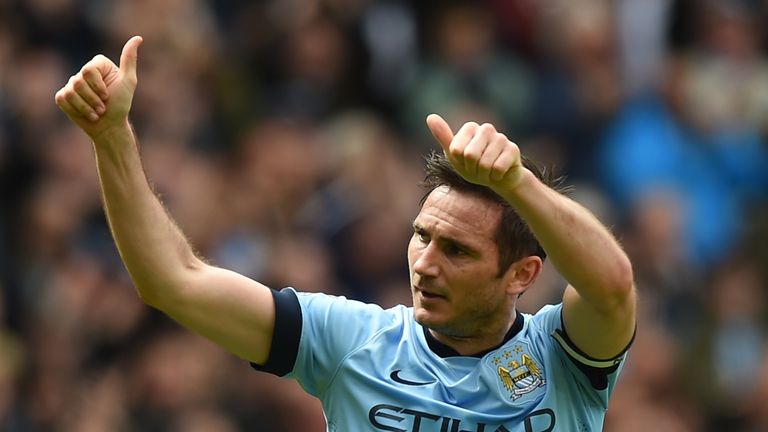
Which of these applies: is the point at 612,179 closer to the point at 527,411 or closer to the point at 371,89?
the point at 371,89

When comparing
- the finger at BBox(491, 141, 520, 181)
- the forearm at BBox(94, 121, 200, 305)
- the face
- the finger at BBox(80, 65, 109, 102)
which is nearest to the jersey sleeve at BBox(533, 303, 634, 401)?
the face

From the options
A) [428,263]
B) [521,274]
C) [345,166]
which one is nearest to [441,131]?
[428,263]

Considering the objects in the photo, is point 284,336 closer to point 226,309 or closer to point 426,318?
point 226,309

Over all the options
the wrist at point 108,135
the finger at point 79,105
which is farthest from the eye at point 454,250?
the finger at point 79,105

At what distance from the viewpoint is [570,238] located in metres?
5.10

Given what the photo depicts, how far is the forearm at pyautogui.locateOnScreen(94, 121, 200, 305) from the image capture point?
525 cm

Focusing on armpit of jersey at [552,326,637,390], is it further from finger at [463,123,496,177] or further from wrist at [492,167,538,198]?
finger at [463,123,496,177]

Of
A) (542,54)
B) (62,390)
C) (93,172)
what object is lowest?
(62,390)

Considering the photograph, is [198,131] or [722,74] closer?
[198,131]

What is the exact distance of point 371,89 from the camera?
483 inches

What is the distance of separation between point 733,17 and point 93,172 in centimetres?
588

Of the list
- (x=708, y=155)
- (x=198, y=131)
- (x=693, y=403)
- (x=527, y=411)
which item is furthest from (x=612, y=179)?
(x=527, y=411)

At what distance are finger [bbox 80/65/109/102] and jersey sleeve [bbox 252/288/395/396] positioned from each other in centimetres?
92

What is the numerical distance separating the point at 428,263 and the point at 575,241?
61 centimetres
